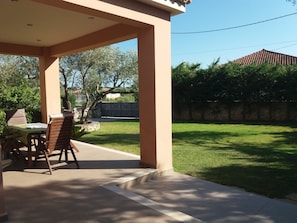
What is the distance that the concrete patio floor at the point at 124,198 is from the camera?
3492 mm

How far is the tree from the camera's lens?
15492mm

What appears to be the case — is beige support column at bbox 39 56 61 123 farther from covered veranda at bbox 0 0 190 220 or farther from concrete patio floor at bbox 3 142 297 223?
concrete patio floor at bbox 3 142 297 223

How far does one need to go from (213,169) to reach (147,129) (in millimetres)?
1655

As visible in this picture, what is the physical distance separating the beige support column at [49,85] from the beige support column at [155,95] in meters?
5.33

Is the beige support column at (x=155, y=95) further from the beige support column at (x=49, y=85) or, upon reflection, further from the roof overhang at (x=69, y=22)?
the beige support column at (x=49, y=85)

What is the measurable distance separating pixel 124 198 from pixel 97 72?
543 inches

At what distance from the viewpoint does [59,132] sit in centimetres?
544

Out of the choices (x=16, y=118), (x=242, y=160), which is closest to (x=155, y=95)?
(x=242, y=160)

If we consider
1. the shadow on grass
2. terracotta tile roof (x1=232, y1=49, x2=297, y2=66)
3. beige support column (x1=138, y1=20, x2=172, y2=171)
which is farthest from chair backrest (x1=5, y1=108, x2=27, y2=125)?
terracotta tile roof (x1=232, y1=49, x2=297, y2=66)

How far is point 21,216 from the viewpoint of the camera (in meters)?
3.41

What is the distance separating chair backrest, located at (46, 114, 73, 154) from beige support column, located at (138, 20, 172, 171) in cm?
148

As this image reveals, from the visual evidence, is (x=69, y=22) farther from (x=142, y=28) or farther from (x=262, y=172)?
(x=262, y=172)

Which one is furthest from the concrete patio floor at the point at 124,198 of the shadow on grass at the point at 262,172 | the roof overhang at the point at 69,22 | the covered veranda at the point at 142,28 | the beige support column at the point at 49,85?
the beige support column at the point at 49,85

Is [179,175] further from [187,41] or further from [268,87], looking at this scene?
[187,41]
